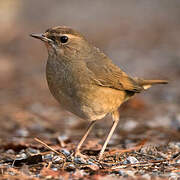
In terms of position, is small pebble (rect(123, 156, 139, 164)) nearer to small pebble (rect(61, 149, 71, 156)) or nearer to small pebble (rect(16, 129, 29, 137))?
small pebble (rect(61, 149, 71, 156))

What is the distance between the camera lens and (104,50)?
13.7 m

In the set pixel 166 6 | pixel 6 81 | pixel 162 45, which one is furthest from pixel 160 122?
pixel 166 6

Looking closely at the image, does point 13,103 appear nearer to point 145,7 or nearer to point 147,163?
point 147,163

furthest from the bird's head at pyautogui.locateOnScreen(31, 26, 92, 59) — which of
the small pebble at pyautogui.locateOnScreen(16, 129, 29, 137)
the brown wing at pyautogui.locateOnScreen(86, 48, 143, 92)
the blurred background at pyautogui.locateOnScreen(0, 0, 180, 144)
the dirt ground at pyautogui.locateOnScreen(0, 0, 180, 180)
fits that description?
the small pebble at pyautogui.locateOnScreen(16, 129, 29, 137)

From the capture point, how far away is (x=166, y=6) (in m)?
19.8

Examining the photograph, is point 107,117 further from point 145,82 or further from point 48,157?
point 48,157

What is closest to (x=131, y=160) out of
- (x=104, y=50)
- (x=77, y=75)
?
(x=77, y=75)

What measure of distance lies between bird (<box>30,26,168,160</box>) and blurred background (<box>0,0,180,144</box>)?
4.47 ft

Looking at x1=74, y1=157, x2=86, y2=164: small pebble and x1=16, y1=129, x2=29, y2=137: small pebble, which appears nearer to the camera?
x1=74, y1=157, x2=86, y2=164: small pebble

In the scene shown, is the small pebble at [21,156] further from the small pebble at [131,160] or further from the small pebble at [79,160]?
the small pebble at [131,160]

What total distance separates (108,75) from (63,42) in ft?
2.72

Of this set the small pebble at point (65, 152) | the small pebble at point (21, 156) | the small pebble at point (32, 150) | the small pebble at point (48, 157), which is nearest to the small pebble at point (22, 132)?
the small pebble at point (32, 150)

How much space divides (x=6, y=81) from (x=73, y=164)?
6.63 metres

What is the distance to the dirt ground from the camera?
15.5 ft
